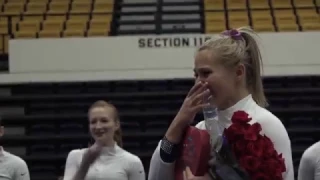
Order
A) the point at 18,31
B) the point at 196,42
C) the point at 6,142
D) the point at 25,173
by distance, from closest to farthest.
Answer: the point at 25,173, the point at 6,142, the point at 196,42, the point at 18,31

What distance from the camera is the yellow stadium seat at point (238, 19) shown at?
12134 millimetres

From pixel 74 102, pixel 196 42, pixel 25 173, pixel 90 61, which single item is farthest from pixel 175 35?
pixel 25 173

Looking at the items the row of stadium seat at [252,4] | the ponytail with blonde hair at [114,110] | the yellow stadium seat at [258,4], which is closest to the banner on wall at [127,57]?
the yellow stadium seat at [258,4]

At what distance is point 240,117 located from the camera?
60.5 inches

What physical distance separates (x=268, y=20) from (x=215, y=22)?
1.10 meters

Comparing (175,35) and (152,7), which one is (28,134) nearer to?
(175,35)

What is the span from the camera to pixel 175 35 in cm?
1141

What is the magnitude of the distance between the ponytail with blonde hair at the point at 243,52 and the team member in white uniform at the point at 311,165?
177cm

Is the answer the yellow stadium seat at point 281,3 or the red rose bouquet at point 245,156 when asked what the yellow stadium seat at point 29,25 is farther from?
the red rose bouquet at point 245,156

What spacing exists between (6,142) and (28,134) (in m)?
0.37

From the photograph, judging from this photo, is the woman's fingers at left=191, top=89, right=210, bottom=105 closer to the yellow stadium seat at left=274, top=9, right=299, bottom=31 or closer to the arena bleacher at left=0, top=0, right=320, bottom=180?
the arena bleacher at left=0, top=0, right=320, bottom=180

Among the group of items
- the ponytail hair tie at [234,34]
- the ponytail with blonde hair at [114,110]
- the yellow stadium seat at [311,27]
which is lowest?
the ponytail with blonde hair at [114,110]

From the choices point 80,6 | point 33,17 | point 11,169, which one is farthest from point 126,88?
point 11,169

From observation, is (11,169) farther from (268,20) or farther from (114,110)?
(268,20)
